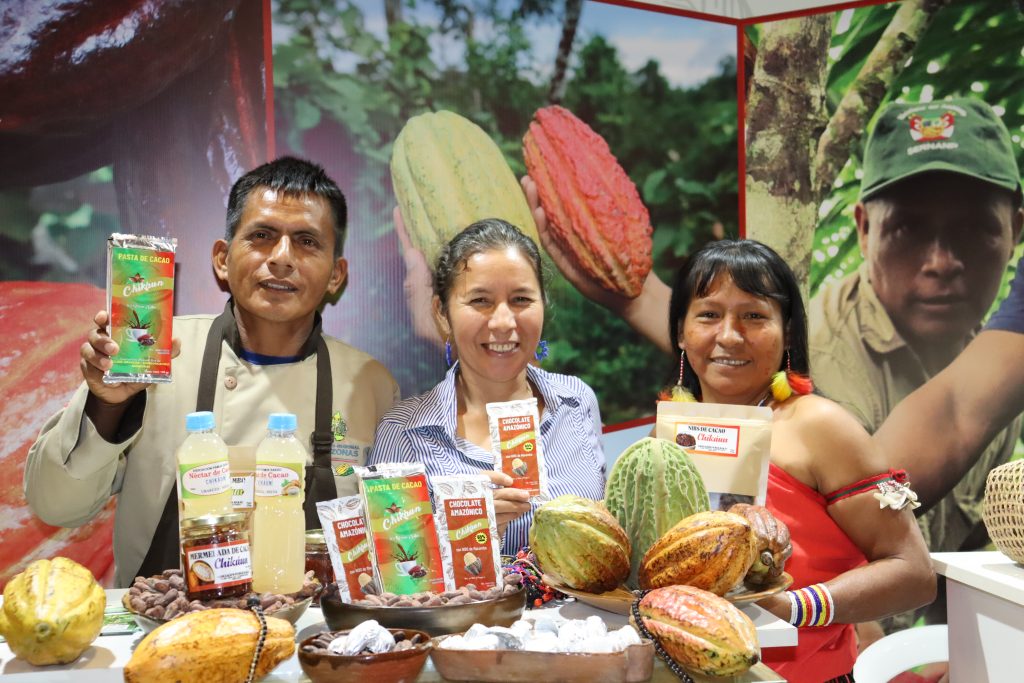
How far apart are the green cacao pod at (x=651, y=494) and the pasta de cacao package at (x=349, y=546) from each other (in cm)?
49

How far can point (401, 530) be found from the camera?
1523mm

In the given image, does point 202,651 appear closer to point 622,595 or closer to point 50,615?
point 50,615

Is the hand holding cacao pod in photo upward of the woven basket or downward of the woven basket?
upward

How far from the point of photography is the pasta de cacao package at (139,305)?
1691mm

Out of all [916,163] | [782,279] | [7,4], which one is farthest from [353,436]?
[916,163]

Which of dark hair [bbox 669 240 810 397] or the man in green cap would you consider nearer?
dark hair [bbox 669 240 810 397]

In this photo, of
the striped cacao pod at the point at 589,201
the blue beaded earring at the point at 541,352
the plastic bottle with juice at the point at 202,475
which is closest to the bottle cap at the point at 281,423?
the plastic bottle with juice at the point at 202,475

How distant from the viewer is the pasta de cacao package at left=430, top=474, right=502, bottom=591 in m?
1.54

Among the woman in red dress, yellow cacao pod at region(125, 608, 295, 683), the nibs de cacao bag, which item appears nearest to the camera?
yellow cacao pod at region(125, 608, 295, 683)

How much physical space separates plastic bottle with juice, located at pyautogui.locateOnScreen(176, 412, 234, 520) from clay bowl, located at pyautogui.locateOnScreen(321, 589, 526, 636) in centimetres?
27

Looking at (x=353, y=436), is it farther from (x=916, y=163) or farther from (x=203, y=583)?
(x=916, y=163)

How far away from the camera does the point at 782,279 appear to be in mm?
2326

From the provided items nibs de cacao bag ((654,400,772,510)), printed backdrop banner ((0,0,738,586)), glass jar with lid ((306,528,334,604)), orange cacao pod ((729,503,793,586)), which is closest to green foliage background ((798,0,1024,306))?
printed backdrop banner ((0,0,738,586))

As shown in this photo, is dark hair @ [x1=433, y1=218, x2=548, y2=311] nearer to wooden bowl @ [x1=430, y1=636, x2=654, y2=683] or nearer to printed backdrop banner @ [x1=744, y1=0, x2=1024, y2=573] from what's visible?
wooden bowl @ [x1=430, y1=636, x2=654, y2=683]
